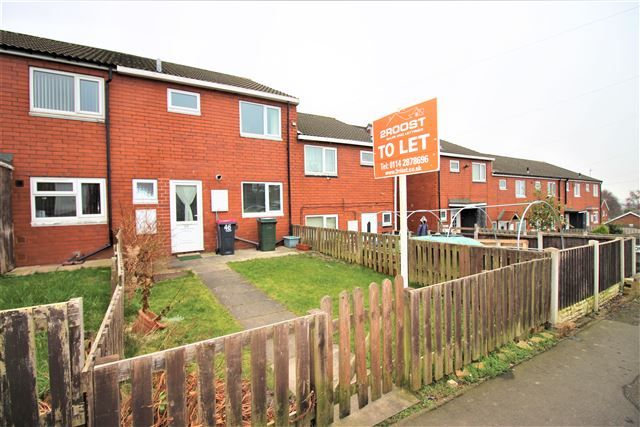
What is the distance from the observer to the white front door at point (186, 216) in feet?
36.3

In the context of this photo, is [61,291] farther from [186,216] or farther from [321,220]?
[321,220]

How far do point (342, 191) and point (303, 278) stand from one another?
29.8 feet

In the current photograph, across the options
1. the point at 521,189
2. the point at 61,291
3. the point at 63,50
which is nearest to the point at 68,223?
the point at 61,291

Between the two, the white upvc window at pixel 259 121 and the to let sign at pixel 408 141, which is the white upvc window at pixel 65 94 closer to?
the white upvc window at pixel 259 121

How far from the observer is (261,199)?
43.1 ft

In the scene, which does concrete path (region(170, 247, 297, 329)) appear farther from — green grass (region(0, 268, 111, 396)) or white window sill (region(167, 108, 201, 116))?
white window sill (region(167, 108, 201, 116))

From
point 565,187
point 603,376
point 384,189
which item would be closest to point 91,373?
point 603,376

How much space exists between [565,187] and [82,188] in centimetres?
4273

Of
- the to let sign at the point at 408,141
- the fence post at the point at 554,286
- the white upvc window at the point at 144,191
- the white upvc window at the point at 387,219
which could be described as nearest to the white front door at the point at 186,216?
the white upvc window at the point at 144,191

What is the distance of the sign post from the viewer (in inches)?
176

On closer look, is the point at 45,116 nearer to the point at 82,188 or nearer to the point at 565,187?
the point at 82,188

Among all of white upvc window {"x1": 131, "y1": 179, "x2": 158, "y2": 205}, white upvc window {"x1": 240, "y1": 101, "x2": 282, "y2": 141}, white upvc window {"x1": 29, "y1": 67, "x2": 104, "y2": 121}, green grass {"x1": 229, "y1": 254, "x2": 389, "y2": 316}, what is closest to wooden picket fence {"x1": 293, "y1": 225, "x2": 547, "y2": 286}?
green grass {"x1": 229, "y1": 254, "x2": 389, "y2": 316}

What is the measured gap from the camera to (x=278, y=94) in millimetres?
13477

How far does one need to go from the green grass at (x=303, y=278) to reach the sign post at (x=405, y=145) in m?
2.14
